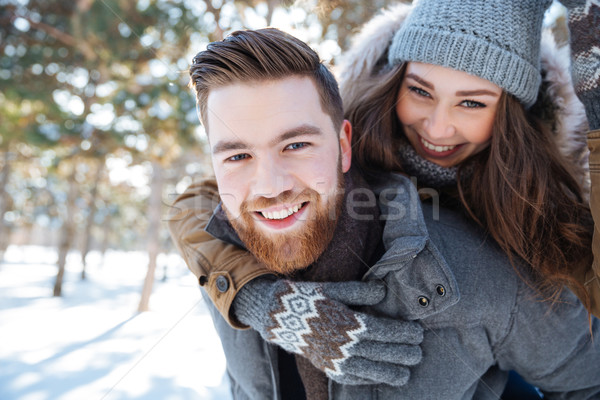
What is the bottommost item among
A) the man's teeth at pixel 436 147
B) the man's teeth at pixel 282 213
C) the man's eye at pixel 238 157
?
the man's teeth at pixel 282 213

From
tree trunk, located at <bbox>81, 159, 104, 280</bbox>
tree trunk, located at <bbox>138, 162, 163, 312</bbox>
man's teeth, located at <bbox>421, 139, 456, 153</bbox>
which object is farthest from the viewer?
tree trunk, located at <bbox>81, 159, 104, 280</bbox>

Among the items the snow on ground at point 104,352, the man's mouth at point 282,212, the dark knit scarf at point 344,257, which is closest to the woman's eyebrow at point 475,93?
the dark knit scarf at point 344,257

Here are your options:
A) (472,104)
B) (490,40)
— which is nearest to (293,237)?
(472,104)

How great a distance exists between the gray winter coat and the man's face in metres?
0.28

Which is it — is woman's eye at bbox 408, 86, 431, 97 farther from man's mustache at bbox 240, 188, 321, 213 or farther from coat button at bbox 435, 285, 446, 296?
coat button at bbox 435, 285, 446, 296

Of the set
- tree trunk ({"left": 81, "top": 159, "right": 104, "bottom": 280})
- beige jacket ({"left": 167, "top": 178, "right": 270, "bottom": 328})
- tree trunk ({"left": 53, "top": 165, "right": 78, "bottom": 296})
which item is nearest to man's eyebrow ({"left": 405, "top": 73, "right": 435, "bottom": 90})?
beige jacket ({"left": 167, "top": 178, "right": 270, "bottom": 328})

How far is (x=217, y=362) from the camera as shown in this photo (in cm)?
435

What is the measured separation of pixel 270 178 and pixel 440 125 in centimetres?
87

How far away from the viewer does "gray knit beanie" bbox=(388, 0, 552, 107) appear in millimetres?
1705

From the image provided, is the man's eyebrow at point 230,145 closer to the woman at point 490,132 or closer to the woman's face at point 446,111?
the woman at point 490,132

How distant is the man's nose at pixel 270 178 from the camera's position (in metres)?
1.48

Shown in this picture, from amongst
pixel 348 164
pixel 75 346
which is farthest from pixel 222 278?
pixel 75 346

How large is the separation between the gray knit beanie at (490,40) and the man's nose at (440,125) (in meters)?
0.20

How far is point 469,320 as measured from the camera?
57.0 inches
